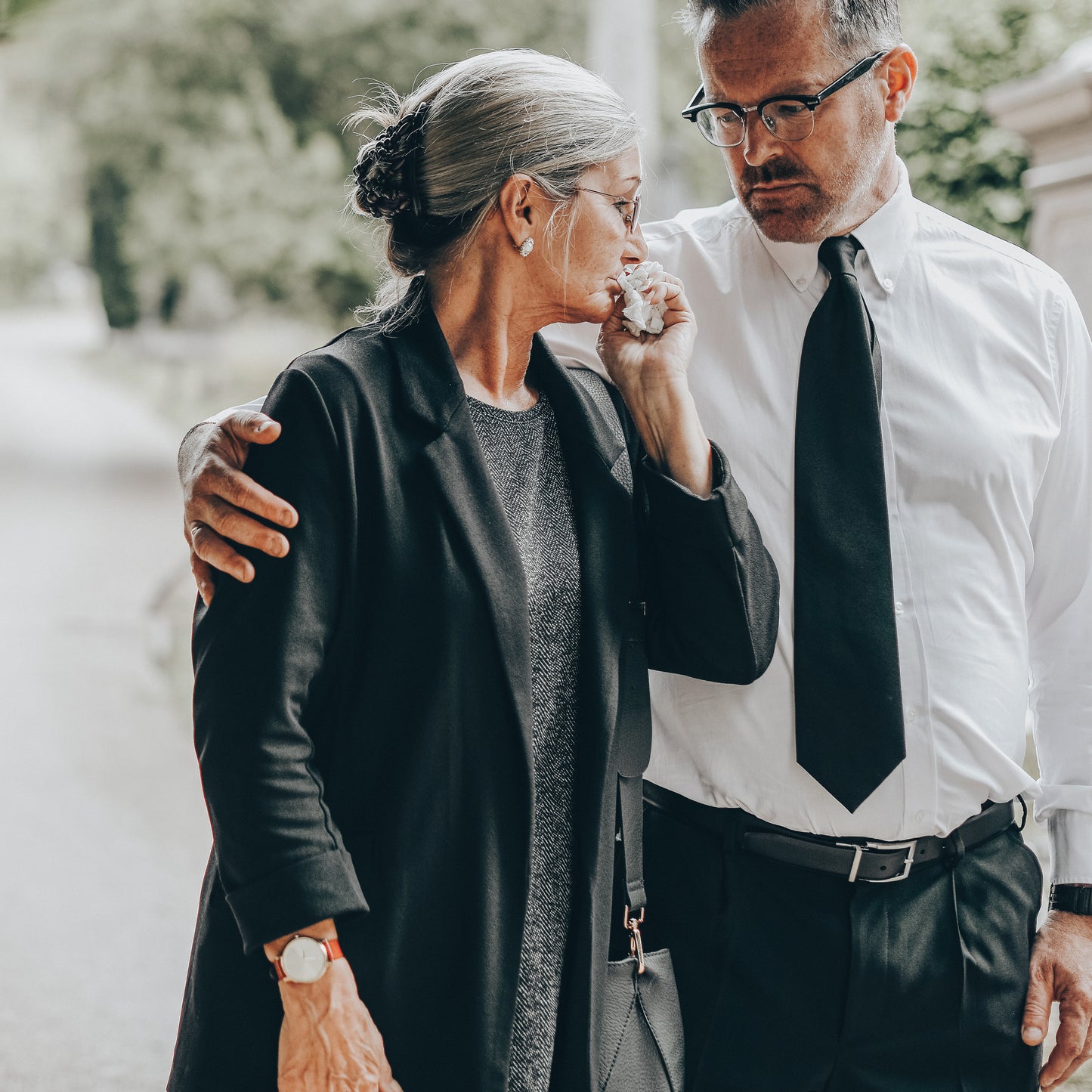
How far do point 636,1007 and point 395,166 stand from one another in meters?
1.21

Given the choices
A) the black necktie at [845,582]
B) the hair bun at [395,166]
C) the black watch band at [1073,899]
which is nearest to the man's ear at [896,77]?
the black necktie at [845,582]

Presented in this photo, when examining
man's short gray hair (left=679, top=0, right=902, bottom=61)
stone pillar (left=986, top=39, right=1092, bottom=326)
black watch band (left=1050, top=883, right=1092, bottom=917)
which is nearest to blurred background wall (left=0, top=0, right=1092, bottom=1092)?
stone pillar (left=986, top=39, right=1092, bottom=326)

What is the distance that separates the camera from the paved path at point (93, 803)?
154 inches

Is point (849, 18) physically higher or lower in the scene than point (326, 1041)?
higher

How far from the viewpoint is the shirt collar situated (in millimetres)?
1993

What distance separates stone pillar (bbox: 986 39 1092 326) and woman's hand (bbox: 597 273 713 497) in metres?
2.74

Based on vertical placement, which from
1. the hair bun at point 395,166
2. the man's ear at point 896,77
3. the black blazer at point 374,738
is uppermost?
the man's ear at point 896,77

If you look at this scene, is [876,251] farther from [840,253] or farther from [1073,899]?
[1073,899]

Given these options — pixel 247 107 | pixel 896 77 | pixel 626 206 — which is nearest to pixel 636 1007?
pixel 626 206

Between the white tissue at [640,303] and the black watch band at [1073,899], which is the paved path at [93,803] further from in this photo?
the white tissue at [640,303]

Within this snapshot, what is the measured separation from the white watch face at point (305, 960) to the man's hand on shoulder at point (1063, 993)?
109 cm

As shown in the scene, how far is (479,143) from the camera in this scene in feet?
5.50

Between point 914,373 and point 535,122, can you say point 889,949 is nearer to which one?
point 914,373

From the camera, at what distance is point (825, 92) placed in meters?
1.92
